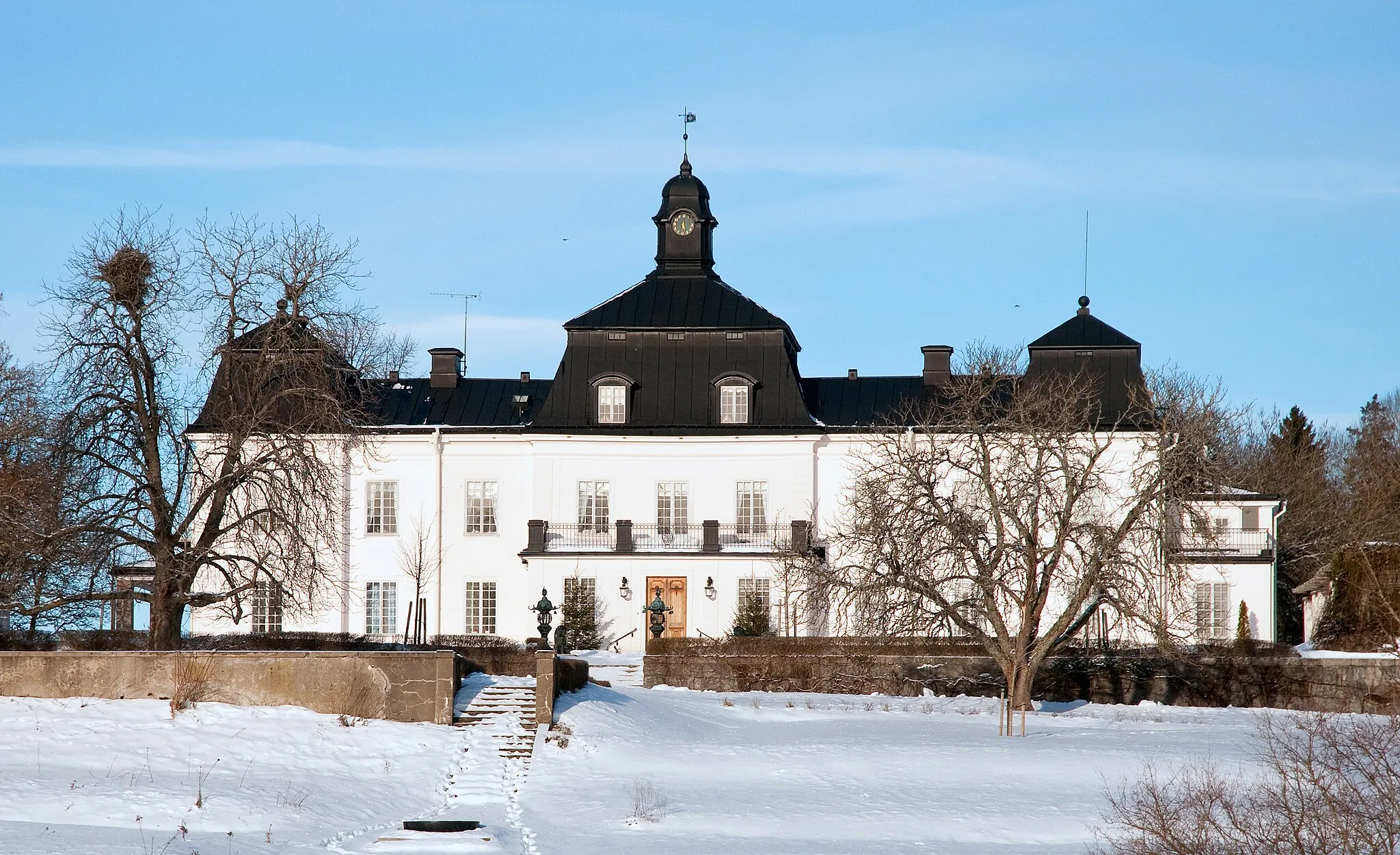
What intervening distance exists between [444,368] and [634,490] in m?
7.48

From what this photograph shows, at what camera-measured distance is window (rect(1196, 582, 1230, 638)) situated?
4278 cm

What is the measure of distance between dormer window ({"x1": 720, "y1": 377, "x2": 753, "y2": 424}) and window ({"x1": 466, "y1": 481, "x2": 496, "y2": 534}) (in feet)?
22.2

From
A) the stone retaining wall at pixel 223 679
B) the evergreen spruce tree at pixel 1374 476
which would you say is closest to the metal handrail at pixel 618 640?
the stone retaining wall at pixel 223 679

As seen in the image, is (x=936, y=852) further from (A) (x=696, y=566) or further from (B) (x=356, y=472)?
(B) (x=356, y=472)

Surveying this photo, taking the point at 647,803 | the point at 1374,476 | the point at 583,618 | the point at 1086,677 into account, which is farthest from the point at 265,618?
the point at 1374,476

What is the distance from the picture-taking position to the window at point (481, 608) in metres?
44.1

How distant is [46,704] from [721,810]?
32.4 feet

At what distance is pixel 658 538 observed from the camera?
143 feet

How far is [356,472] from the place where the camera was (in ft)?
147

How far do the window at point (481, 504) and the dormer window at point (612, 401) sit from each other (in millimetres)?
3635

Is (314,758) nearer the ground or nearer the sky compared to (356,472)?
nearer the ground

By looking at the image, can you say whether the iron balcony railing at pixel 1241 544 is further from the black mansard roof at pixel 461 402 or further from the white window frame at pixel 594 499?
the black mansard roof at pixel 461 402

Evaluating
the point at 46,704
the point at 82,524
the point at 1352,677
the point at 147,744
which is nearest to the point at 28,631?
the point at 82,524

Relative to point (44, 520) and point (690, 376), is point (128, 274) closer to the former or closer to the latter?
point (44, 520)
